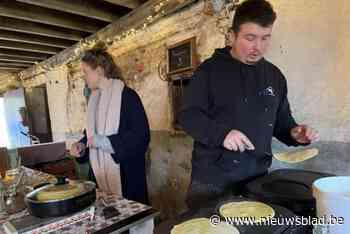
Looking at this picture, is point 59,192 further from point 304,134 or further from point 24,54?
point 24,54

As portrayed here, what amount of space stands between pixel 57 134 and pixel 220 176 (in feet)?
12.1

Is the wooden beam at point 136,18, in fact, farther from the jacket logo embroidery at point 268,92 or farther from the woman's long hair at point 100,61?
the jacket logo embroidery at point 268,92

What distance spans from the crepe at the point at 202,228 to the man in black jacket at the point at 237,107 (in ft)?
1.16

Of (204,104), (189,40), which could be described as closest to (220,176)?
(204,104)

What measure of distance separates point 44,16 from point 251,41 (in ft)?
6.70

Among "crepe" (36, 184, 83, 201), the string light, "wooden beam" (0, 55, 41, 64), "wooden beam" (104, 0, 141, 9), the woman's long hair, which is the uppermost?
"wooden beam" (104, 0, 141, 9)

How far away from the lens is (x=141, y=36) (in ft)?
7.71

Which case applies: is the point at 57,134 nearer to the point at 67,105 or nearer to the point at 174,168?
the point at 67,105

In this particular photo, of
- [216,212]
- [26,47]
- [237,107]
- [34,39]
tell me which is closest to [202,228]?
[216,212]

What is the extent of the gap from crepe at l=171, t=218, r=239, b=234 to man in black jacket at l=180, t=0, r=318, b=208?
0.35 meters

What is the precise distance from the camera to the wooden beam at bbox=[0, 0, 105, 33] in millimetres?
2080

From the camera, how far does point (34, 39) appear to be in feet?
9.56

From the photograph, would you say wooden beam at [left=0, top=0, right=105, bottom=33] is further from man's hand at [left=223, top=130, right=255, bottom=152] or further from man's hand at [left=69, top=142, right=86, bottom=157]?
man's hand at [left=223, top=130, right=255, bottom=152]

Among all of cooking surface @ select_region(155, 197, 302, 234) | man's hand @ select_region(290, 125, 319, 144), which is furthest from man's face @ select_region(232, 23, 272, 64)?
cooking surface @ select_region(155, 197, 302, 234)
